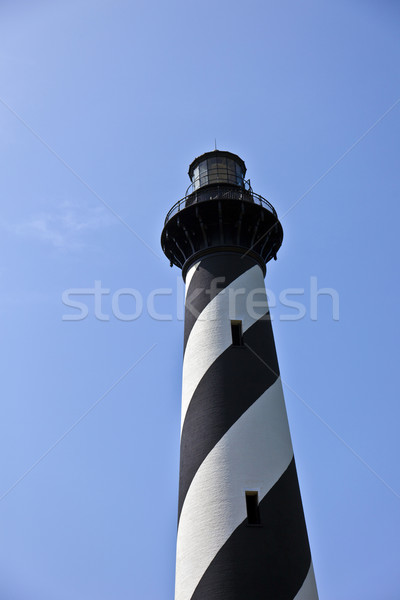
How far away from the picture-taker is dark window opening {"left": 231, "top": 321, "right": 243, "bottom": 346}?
14.0 meters

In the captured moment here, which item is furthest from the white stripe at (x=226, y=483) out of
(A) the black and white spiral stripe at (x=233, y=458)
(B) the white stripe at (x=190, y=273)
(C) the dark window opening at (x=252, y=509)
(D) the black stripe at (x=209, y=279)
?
(B) the white stripe at (x=190, y=273)

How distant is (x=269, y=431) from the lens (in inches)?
492

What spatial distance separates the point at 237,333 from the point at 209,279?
185cm

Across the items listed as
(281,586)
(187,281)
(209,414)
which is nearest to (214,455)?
(209,414)

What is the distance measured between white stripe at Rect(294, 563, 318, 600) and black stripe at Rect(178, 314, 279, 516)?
3.16m

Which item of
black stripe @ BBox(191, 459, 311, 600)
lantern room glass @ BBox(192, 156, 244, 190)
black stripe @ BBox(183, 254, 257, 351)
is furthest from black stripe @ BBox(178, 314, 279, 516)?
lantern room glass @ BBox(192, 156, 244, 190)

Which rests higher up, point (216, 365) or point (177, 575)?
point (216, 365)

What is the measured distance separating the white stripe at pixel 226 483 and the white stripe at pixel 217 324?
1.77 meters

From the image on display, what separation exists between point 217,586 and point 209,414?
368 centimetres

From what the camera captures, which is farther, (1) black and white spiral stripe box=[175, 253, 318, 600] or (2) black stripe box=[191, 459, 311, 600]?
(1) black and white spiral stripe box=[175, 253, 318, 600]

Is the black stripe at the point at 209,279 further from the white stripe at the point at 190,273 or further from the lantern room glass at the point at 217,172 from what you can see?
the lantern room glass at the point at 217,172

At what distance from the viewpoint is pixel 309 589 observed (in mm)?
10812

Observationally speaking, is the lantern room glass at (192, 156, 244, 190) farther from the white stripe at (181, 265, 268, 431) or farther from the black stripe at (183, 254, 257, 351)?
the white stripe at (181, 265, 268, 431)

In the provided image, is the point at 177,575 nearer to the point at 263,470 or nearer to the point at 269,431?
the point at 263,470
